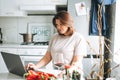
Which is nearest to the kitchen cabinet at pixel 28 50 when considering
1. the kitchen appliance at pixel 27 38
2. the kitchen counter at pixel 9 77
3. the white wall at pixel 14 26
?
the kitchen appliance at pixel 27 38

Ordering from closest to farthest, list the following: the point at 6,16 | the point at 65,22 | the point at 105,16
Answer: the point at 65,22 → the point at 105,16 → the point at 6,16

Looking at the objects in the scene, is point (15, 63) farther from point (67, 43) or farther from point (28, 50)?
point (28, 50)

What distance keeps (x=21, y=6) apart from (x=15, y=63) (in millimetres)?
2157

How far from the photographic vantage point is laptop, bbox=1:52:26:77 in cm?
197

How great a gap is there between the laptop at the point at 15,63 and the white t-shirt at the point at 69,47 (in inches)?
14.0

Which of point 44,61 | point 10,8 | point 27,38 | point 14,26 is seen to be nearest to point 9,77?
point 44,61

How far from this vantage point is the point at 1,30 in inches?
177

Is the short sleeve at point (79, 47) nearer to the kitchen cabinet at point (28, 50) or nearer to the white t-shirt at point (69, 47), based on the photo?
the white t-shirt at point (69, 47)

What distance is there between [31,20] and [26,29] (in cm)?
20

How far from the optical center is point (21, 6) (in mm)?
4023

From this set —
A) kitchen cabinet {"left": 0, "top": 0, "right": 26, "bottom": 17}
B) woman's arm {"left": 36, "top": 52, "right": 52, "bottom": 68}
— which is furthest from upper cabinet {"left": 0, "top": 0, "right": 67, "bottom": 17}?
woman's arm {"left": 36, "top": 52, "right": 52, "bottom": 68}

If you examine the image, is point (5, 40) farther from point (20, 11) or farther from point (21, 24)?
point (20, 11)

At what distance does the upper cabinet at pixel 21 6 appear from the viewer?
13.2 feet

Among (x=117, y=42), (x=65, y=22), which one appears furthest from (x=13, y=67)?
(x=117, y=42)
